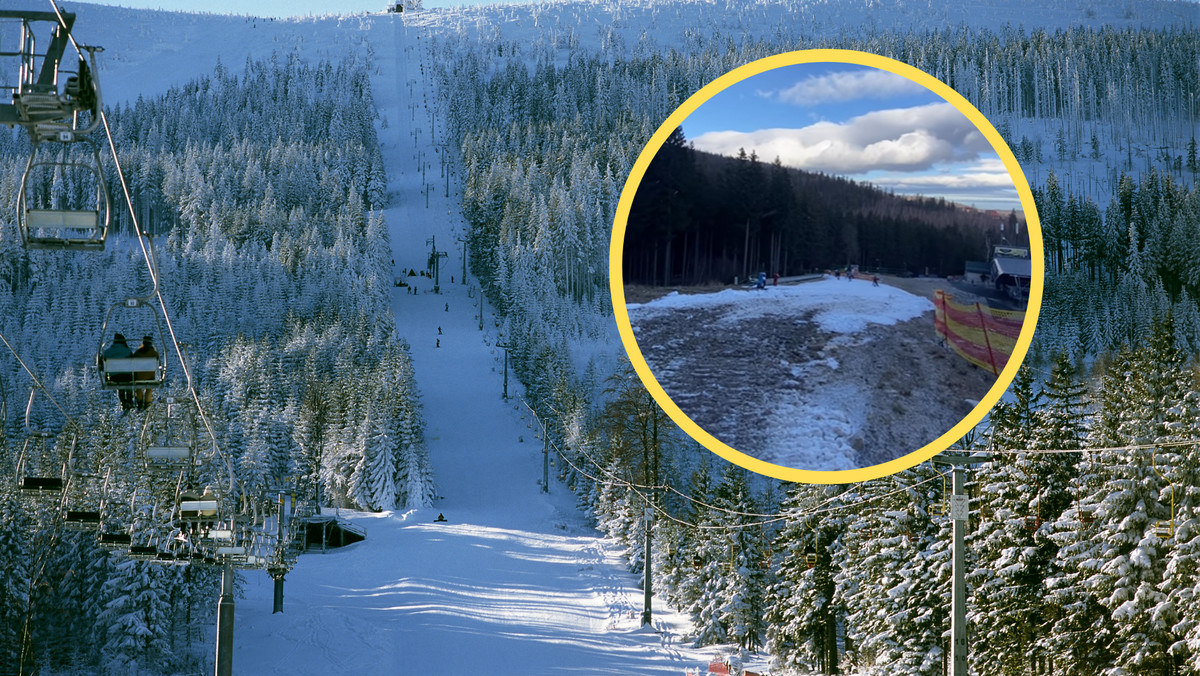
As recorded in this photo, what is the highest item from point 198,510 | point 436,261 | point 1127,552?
point 436,261

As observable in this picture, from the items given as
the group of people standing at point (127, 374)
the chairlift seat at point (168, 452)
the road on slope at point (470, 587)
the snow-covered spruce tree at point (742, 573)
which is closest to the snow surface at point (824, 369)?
the group of people standing at point (127, 374)

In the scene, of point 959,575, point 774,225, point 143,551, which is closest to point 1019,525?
point 959,575

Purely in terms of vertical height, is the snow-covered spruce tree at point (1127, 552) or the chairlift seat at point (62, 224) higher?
the chairlift seat at point (62, 224)

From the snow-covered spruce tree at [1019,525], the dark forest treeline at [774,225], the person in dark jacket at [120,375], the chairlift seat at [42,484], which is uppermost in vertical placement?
the dark forest treeline at [774,225]

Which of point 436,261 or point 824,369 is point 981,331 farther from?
point 436,261

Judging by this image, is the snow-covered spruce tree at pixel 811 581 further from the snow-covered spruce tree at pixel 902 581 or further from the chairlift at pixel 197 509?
the chairlift at pixel 197 509

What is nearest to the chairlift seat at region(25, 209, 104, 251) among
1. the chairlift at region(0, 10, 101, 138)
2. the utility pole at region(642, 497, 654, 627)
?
the chairlift at region(0, 10, 101, 138)
